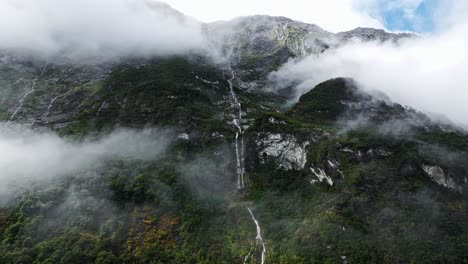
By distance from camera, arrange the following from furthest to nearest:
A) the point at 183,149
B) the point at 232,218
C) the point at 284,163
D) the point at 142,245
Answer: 1. the point at 183,149
2. the point at 284,163
3. the point at 232,218
4. the point at 142,245

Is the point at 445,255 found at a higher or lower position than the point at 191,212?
higher

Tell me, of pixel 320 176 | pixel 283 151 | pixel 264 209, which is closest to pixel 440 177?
pixel 320 176

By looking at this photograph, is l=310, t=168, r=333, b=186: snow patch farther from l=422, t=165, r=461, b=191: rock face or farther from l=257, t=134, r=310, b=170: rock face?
l=422, t=165, r=461, b=191: rock face

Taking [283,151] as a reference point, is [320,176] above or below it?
below

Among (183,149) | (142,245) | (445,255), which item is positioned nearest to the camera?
(445,255)

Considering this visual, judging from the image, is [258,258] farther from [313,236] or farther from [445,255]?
[445,255]

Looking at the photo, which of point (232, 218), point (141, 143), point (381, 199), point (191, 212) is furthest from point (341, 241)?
point (141, 143)

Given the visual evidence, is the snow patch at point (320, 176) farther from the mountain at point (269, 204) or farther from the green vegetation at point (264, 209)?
the green vegetation at point (264, 209)

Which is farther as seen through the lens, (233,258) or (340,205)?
(340,205)

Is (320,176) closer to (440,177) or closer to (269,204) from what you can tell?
(269,204)
